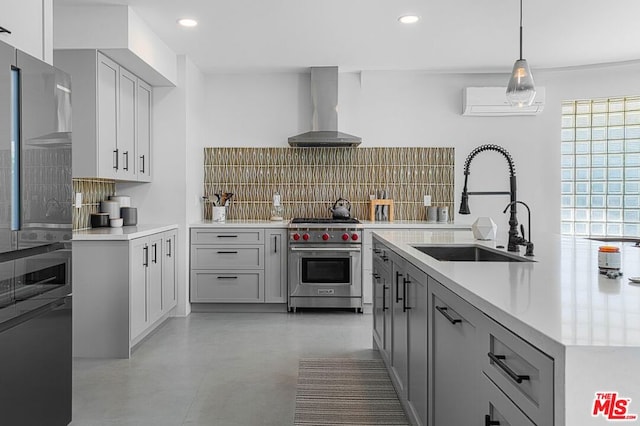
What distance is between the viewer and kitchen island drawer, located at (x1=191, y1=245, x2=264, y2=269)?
5.18 metres

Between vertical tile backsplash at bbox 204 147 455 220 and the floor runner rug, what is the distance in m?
2.49

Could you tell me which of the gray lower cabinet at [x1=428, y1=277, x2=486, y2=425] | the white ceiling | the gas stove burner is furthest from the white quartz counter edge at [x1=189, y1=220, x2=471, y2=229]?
the gray lower cabinet at [x1=428, y1=277, x2=486, y2=425]

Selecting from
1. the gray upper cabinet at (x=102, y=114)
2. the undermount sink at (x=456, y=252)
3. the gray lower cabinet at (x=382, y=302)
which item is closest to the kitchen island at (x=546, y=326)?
the undermount sink at (x=456, y=252)

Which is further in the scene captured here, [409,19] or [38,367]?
[409,19]

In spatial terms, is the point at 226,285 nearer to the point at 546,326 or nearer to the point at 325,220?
the point at 325,220

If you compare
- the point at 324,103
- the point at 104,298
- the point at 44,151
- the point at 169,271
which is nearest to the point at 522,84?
the point at 44,151

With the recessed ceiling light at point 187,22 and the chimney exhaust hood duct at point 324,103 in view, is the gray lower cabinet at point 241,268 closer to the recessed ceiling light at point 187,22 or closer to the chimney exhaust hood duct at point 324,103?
the chimney exhaust hood duct at point 324,103

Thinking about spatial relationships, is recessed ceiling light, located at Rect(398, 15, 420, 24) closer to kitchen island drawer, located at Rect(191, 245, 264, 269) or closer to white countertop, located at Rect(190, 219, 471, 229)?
white countertop, located at Rect(190, 219, 471, 229)

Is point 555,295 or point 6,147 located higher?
point 6,147

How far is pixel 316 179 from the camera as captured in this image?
583cm

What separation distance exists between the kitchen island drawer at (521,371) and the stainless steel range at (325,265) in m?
3.75

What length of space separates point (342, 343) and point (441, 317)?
2.33 m

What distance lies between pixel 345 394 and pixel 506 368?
197 cm

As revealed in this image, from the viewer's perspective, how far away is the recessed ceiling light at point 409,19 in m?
3.93
